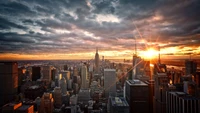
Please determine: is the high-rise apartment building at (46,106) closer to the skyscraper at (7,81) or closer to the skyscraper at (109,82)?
the skyscraper at (7,81)

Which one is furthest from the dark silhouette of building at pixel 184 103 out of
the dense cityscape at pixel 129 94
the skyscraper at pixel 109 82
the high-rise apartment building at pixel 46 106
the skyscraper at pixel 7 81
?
the skyscraper at pixel 7 81

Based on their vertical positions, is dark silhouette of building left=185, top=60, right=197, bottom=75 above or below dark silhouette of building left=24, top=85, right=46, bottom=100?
above

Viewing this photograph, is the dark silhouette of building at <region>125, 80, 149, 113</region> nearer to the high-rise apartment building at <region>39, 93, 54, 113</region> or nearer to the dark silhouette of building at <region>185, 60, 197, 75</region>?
the dark silhouette of building at <region>185, 60, 197, 75</region>

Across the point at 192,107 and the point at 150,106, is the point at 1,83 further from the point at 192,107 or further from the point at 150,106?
the point at 192,107

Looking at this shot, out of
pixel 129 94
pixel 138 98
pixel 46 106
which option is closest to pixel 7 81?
pixel 46 106

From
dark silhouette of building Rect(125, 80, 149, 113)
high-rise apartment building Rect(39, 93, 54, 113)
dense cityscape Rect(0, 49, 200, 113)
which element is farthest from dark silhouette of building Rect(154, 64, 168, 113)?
high-rise apartment building Rect(39, 93, 54, 113)

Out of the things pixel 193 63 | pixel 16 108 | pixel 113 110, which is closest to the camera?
pixel 16 108

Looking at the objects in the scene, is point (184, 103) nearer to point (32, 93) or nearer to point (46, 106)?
point (46, 106)

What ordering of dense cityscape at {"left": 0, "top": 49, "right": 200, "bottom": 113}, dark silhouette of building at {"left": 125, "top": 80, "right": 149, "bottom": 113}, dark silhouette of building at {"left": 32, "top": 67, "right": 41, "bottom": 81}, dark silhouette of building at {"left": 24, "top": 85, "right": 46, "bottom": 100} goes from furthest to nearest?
dark silhouette of building at {"left": 32, "top": 67, "right": 41, "bottom": 81}, dark silhouette of building at {"left": 24, "top": 85, "right": 46, "bottom": 100}, dark silhouette of building at {"left": 125, "top": 80, "right": 149, "bottom": 113}, dense cityscape at {"left": 0, "top": 49, "right": 200, "bottom": 113}

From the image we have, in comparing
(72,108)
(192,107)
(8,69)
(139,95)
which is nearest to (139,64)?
(139,95)
